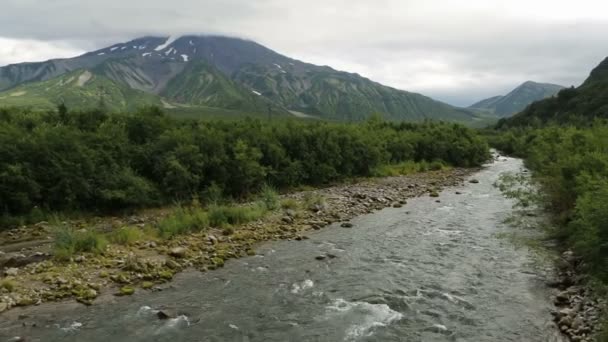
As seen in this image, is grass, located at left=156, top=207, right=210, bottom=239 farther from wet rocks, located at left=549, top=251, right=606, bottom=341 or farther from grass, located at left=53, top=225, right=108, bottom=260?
wet rocks, located at left=549, top=251, right=606, bottom=341

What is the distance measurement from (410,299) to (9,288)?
48.2ft

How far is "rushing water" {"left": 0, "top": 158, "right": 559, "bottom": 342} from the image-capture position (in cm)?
1359

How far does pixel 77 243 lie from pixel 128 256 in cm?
261

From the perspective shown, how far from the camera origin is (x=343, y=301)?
16172 millimetres

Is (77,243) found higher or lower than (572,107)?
lower

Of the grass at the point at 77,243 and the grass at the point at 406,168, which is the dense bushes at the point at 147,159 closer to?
the grass at the point at 406,168

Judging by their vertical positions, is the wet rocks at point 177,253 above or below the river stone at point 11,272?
above

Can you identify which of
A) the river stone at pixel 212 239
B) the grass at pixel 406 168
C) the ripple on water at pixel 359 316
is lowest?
the ripple on water at pixel 359 316

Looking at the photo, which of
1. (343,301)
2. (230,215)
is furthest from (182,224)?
(343,301)

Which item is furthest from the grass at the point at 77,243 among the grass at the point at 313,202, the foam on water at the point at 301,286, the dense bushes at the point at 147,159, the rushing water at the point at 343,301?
the grass at the point at 313,202

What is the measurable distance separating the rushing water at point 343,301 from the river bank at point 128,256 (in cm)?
95

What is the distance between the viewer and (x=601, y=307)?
527 inches

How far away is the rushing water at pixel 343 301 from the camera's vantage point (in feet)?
44.6

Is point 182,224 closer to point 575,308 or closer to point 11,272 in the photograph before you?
point 11,272
